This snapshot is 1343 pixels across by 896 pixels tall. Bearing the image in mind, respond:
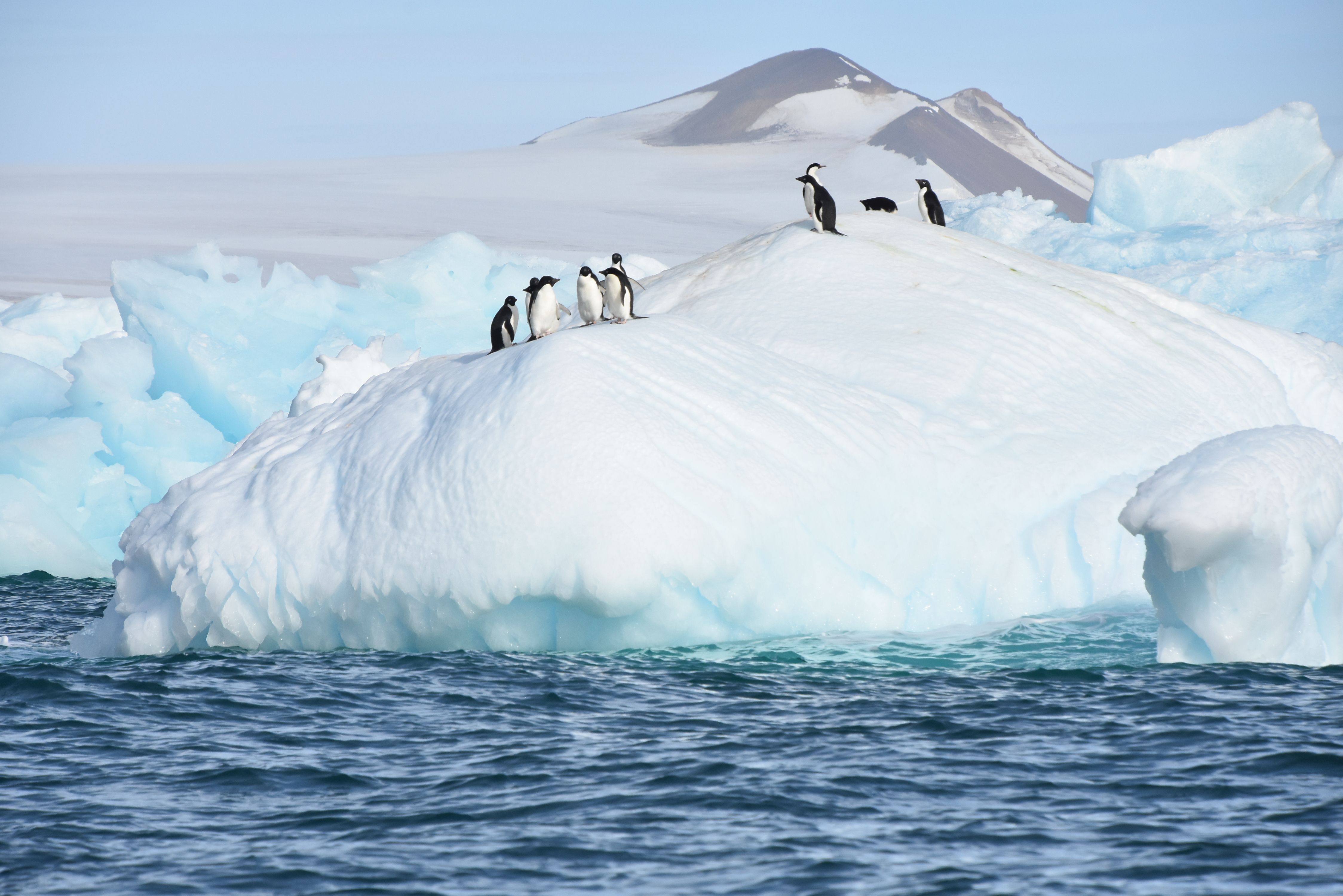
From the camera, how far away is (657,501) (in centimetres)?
895

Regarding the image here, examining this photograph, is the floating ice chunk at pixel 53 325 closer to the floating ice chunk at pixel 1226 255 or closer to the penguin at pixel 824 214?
the penguin at pixel 824 214

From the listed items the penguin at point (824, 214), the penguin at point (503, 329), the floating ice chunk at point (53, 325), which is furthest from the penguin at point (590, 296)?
the floating ice chunk at point (53, 325)

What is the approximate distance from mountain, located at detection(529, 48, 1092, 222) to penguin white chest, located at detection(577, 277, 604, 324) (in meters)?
36.4

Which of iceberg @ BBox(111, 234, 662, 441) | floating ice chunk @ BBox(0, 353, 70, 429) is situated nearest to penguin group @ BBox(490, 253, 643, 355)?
iceberg @ BBox(111, 234, 662, 441)

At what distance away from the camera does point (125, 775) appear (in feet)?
21.4

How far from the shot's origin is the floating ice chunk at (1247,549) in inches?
315

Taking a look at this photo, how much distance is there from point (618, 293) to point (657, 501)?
3017mm

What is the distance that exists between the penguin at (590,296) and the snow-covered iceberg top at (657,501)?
671 millimetres

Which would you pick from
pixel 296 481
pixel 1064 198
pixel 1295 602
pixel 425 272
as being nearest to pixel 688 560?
pixel 296 481

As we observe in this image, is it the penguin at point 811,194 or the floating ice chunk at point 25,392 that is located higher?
the penguin at point 811,194

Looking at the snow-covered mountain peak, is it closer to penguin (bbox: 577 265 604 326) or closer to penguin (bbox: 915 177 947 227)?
penguin (bbox: 915 177 947 227)

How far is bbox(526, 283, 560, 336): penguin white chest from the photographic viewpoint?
449 inches

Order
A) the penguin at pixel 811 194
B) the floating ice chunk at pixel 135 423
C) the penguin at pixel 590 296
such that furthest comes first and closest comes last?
the floating ice chunk at pixel 135 423 < the penguin at pixel 811 194 < the penguin at pixel 590 296

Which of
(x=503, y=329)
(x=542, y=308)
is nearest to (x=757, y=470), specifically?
(x=542, y=308)
